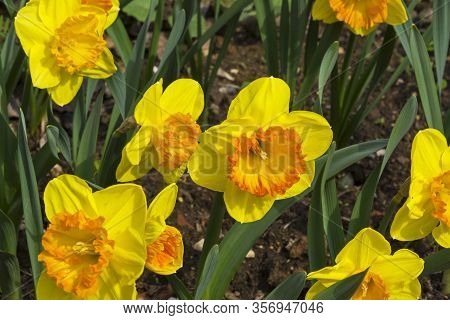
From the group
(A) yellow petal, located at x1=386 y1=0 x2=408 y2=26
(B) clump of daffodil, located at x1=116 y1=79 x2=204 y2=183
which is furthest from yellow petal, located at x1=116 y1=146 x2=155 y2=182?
(A) yellow petal, located at x1=386 y1=0 x2=408 y2=26

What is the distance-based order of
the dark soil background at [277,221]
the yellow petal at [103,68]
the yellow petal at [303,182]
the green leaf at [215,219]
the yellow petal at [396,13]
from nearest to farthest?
the yellow petal at [303,182], the green leaf at [215,219], the yellow petal at [103,68], the yellow petal at [396,13], the dark soil background at [277,221]

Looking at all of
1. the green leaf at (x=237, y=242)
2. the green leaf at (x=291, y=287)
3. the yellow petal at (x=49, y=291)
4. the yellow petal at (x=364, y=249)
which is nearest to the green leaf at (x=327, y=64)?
the green leaf at (x=237, y=242)

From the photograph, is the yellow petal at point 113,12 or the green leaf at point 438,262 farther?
the yellow petal at point 113,12

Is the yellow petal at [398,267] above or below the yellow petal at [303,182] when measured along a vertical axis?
below

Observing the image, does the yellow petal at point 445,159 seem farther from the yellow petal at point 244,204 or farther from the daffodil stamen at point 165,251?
the daffodil stamen at point 165,251

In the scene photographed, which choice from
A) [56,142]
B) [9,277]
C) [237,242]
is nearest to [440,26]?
[237,242]

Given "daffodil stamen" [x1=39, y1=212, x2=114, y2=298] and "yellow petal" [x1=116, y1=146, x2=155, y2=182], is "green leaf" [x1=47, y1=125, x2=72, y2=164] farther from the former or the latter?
"daffodil stamen" [x1=39, y1=212, x2=114, y2=298]
